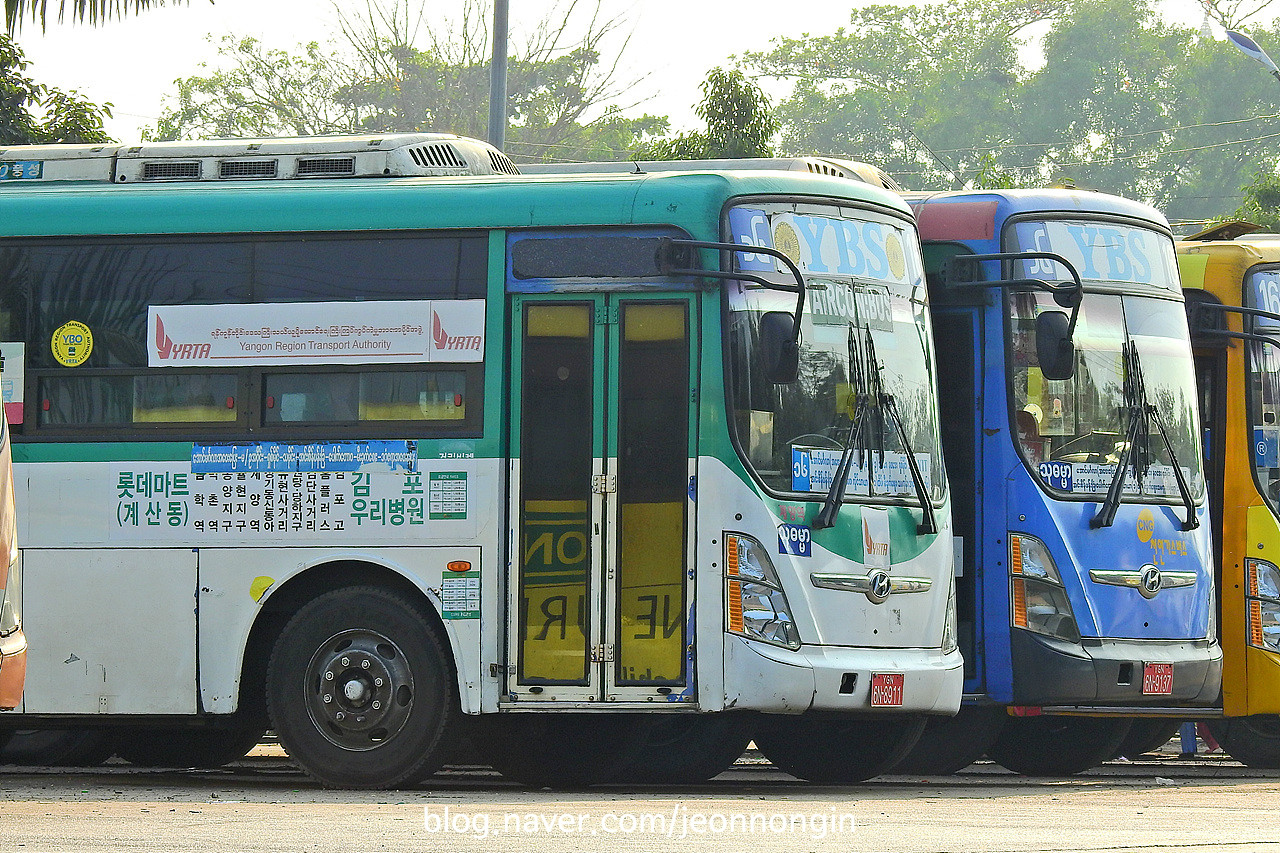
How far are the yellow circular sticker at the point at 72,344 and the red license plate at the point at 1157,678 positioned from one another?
19.0ft

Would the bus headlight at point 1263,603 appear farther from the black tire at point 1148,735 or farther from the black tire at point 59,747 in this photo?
the black tire at point 59,747

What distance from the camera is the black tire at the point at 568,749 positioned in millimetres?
10641

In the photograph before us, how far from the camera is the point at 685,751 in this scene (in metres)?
10.8

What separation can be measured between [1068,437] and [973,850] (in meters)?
4.47

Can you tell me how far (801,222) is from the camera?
9.84 metres

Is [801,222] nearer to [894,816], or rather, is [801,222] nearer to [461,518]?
[461,518]

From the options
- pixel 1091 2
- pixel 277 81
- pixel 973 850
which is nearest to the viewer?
pixel 973 850

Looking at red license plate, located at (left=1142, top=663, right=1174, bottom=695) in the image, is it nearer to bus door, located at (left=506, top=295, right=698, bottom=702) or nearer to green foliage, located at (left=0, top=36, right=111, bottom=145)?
bus door, located at (left=506, top=295, right=698, bottom=702)

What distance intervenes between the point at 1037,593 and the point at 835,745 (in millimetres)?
1399

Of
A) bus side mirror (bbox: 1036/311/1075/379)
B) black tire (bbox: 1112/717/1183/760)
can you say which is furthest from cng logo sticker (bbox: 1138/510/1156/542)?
black tire (bbox: 1112/717/1183/760)

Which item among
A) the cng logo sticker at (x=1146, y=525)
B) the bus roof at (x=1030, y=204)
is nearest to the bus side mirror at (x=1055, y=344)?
the bus roof at (x=1030, y=204)

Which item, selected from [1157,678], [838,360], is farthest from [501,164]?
[1157,678]

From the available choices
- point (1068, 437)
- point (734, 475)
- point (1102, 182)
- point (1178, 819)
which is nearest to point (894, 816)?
point (1178, 819)

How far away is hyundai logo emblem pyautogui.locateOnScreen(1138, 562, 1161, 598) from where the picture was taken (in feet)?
35.7
